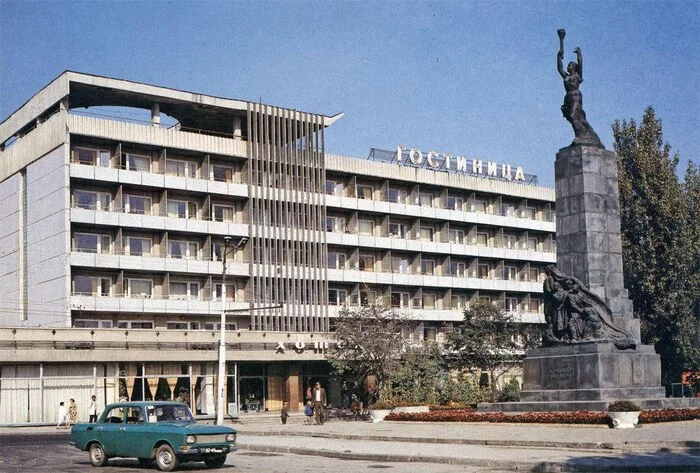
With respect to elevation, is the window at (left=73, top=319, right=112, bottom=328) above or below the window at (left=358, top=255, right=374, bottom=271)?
below

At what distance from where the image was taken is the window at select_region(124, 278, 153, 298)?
6681 cm

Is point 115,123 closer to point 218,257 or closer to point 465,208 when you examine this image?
point 218,257

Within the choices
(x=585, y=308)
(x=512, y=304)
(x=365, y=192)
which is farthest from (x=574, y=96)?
(x=512, y=304)

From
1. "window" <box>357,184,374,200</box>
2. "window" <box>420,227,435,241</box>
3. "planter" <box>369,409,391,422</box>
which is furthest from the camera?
"window" <box>420,227,435,241</box>

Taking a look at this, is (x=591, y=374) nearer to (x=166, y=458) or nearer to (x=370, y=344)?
(x=166, y=458)

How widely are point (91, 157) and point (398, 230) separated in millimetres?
29570

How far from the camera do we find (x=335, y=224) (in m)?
79.7

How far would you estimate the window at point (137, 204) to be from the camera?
6750cm

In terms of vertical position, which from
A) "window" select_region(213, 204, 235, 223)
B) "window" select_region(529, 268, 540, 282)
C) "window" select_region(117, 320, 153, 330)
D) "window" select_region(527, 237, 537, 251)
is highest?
"window" select_region(213, 204, 235, 223)

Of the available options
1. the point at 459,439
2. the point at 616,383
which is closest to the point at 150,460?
the point at 459,439

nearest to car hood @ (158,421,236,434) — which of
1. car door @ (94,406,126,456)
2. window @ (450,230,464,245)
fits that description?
car door @ (94,406,126,456)

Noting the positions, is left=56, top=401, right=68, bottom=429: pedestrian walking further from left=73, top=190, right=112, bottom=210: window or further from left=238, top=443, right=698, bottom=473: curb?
left=238, top=443, right=698, bottom=473: curb

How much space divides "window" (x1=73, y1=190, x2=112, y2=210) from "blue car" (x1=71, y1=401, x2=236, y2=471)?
138ft

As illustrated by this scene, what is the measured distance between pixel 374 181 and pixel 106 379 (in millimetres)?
30972
